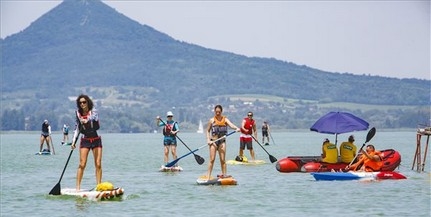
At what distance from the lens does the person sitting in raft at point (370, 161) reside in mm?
30312

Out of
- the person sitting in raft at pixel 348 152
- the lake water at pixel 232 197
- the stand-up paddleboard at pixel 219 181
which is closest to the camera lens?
the lake water at pixel 232 197

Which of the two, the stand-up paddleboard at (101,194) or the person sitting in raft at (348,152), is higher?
the person sitting in raft at (348,152)

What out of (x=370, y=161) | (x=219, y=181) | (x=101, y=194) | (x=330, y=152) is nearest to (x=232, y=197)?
(x=219, y=181)

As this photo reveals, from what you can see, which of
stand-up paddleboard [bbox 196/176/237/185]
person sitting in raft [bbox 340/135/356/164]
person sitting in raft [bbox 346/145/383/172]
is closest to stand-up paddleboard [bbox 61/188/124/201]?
stand-up paddleboard [bbox 196/176/237/185]

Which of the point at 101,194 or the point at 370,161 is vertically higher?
the point at 370,161

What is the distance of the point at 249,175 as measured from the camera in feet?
110

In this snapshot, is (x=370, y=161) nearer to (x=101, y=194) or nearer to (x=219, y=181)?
(x=219, y=181)

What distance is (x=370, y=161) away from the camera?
3055 centimetres

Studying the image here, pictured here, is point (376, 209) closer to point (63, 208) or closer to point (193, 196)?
point (193, 196)

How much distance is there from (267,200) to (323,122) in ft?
30.5

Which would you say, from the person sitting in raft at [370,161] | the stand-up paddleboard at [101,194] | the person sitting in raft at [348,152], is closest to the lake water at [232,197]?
the stand-up paddleboard at [101,194]

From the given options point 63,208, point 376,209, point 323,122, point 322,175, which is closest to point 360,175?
point 322,175

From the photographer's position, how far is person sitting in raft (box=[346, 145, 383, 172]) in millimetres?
30312

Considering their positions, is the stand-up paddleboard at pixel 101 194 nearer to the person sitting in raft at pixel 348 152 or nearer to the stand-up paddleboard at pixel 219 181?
the stand-up paddleboard at pixel 219 181
